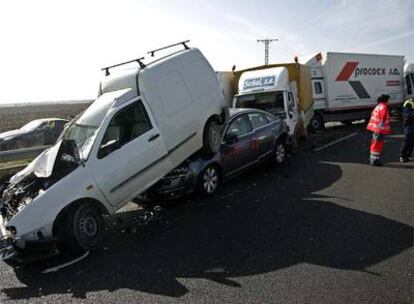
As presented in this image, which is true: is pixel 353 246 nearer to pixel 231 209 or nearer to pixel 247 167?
pixel 231 209

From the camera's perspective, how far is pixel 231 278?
→ 4477 millimetres

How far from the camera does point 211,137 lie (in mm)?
→ 7785

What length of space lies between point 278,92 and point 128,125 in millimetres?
7100

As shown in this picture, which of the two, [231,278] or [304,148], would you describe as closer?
[231,278]

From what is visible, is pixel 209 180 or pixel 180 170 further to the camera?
pixel 209 180

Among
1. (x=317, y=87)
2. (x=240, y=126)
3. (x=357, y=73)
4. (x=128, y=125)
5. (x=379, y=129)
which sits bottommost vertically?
(x=379, y=129)

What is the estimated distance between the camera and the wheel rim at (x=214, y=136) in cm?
778

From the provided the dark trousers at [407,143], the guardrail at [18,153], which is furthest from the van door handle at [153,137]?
the dark trousers at [407,143]

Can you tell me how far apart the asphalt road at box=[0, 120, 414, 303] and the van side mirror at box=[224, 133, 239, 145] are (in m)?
1.16

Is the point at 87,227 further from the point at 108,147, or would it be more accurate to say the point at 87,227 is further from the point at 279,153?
the point at 279,153

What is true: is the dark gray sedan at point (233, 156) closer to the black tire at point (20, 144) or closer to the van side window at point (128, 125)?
the van side window at point (128, 125)

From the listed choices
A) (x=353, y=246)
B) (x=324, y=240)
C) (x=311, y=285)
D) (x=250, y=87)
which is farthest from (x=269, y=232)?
(x=250, y=87)

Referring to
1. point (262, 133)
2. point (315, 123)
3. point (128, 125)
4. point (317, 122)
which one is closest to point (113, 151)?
point (128, 125)

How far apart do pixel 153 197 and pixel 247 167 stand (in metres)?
2.63
